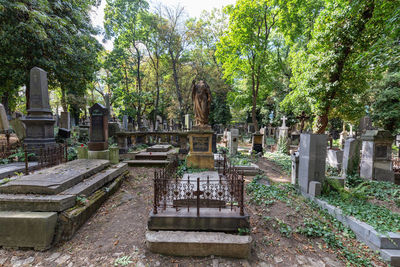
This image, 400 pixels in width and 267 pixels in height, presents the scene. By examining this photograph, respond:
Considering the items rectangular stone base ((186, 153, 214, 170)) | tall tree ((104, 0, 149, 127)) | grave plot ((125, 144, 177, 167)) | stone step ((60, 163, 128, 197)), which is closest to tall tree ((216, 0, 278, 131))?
tall tree ((104, 0, 149, 127))

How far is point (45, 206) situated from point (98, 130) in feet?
13.7

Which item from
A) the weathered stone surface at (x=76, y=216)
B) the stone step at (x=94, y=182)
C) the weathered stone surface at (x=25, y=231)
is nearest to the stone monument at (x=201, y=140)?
the stone step at (x=94, y=182)

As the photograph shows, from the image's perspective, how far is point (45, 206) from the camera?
3.15 m

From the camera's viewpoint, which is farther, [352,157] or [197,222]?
[352,157]

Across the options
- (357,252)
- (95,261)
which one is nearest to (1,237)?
(95,261)

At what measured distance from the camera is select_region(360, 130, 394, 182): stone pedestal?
255 inches

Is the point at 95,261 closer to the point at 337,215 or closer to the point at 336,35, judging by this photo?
the point at 337,215

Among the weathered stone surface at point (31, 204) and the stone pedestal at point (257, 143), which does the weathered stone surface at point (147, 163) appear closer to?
the weathered stone surface at point (31, 204)

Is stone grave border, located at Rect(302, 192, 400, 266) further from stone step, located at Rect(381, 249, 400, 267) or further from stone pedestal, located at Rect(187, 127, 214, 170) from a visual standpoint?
stone pedestal, located at Rect(187, 127, 214, 170)

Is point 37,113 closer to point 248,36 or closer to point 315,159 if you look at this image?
point 315,159

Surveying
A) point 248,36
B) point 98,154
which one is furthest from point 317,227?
point 248,36

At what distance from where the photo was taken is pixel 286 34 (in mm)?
14500

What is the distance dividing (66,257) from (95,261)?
53 cm

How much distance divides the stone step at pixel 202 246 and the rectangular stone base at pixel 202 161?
160 inches
